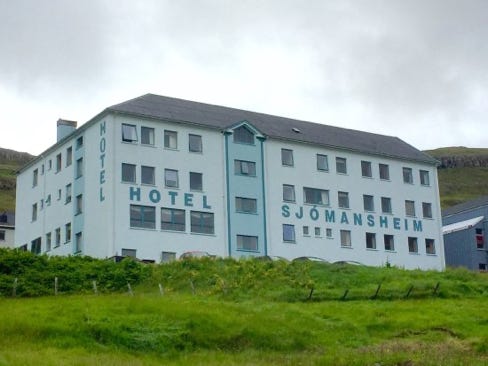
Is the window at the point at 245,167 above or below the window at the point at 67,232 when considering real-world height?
above

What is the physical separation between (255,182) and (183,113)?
A: 7.18m

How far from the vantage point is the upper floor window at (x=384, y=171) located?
74.7 m

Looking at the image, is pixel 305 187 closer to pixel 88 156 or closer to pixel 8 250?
pixel 88 156

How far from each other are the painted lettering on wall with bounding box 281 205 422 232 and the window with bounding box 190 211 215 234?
20.4 feet

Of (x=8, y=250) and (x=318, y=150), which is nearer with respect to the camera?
(x=8, y=250)

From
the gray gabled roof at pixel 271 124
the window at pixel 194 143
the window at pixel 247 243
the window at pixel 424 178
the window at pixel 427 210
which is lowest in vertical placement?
the window at pixel 247 243

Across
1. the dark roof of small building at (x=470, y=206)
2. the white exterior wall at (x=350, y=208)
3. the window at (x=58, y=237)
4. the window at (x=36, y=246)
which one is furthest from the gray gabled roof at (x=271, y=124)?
the window at (x=36, y=246)

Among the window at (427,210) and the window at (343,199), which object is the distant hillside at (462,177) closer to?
the window at (427,210)

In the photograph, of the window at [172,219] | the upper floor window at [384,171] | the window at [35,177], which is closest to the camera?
the window at [172,219]

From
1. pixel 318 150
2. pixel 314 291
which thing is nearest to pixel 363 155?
pixel 318 150

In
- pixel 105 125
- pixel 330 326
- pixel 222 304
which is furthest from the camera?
pixel 105 125

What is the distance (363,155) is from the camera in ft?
242

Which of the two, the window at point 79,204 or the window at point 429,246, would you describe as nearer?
the window at point 79,204

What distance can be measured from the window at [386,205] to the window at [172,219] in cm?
1846
